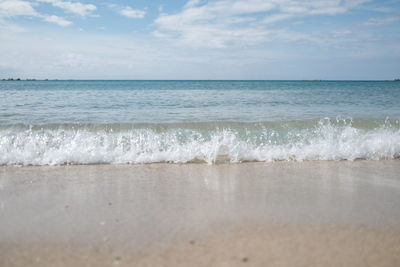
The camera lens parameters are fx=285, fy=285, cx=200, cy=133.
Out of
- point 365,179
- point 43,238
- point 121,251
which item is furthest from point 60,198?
point 365,179

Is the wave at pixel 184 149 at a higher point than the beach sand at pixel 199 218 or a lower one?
higher

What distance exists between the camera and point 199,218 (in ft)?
10.6

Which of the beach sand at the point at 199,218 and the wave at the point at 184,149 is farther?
the wave at the point at 184,149

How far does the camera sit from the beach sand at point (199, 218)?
8.33 feet

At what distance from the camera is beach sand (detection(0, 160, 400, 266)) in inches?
100.0

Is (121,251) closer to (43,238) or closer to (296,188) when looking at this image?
(43,238)

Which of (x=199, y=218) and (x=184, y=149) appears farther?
(x=184, y=149)

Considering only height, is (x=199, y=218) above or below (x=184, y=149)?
below

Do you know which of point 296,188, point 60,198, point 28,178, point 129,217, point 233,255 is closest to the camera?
point 233,255

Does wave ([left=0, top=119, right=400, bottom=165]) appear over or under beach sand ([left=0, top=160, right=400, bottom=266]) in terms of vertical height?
over

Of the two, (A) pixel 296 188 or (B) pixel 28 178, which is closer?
(A) pixel 296 188

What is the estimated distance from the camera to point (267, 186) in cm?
440

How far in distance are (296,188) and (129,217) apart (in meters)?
2.50

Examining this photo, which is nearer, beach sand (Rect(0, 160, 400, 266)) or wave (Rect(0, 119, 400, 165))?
beach sand (Rect(0, 160, 400, 266))
